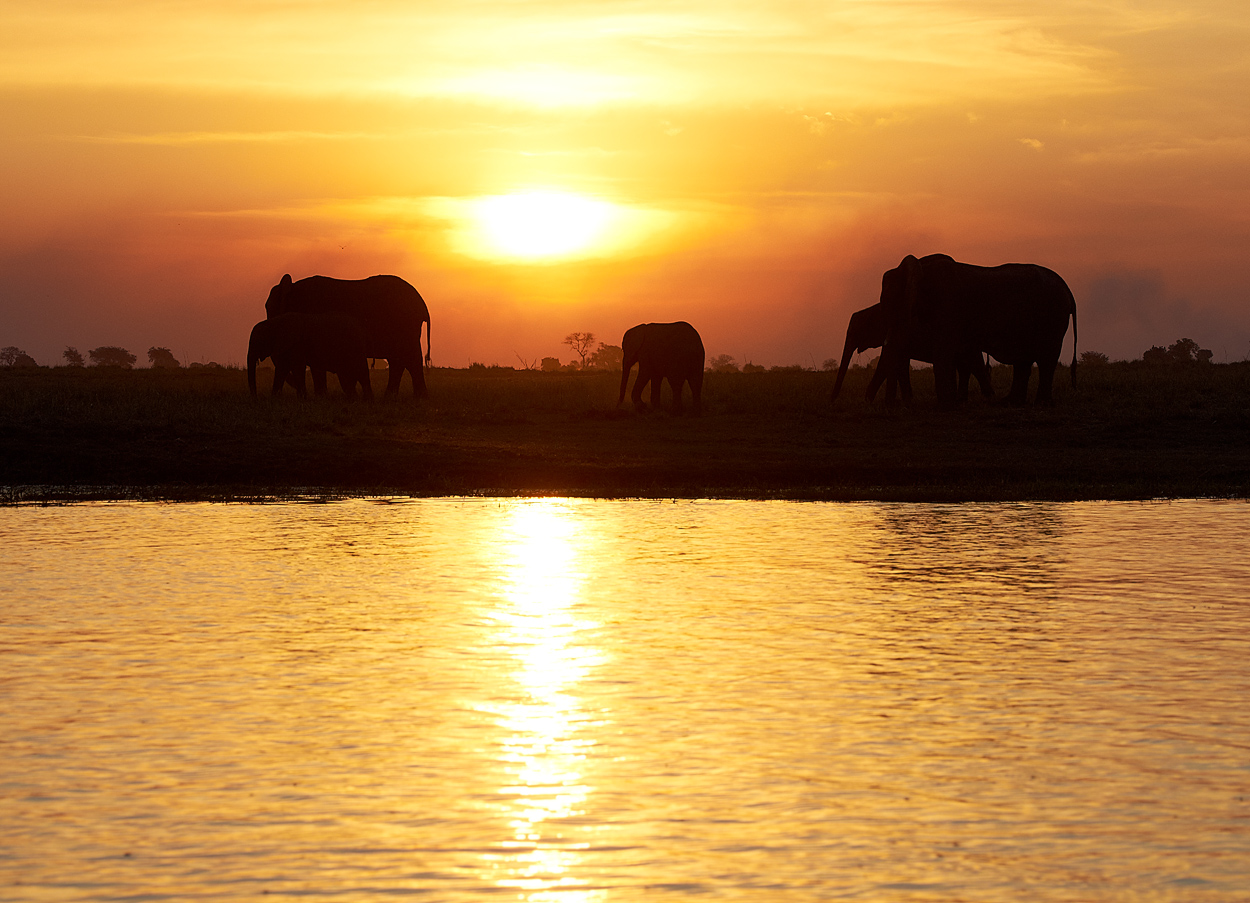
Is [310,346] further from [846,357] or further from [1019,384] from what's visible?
[1019,384]

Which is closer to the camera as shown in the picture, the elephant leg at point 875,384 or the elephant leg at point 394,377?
the elephant leg at point 875,384

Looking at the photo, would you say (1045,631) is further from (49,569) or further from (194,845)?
(49,569)

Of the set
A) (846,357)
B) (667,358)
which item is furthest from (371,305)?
(846,357)

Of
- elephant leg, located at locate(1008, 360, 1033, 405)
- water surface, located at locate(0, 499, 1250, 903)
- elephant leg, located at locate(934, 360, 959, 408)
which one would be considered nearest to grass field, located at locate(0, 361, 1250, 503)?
elephant leg, located at locate(934, 360, 959, 408)

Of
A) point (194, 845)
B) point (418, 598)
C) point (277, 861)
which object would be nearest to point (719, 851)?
point (277, 861)

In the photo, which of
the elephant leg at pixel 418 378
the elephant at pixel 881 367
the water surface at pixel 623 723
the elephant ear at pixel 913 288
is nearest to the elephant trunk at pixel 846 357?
the elephant at pixel 881 367

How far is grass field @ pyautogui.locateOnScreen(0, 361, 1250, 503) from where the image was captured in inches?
797

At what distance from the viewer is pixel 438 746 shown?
657cm

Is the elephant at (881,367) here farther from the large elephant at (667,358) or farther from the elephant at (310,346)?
the elephant at (310,346)

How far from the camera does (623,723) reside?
7.01 meters

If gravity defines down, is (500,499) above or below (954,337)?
below

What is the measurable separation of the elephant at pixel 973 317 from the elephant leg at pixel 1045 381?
0.06 feet

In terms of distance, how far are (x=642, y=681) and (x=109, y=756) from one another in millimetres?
2726

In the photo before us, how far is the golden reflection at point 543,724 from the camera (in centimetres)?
502
